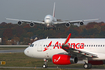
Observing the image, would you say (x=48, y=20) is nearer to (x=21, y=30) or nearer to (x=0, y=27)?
(x=21, y=30)

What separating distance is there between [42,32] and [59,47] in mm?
43785

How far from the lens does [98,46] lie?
22859mm

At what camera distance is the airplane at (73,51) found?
70.0 feet

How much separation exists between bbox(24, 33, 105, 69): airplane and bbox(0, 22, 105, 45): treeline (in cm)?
3535

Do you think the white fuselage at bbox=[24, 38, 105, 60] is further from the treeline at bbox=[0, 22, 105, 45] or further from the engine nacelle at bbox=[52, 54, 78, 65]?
the treeline at bbox=[0, 22, 105, 45]

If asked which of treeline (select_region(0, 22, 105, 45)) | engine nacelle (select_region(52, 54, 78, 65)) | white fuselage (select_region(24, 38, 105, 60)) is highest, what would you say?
treeline (select_region(0, 22, 105, 45))

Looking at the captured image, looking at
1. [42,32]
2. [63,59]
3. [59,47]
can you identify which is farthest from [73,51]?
[42,32]

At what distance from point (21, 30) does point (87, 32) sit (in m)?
20.8

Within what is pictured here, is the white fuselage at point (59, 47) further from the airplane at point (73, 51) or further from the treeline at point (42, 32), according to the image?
the treeline at point (42, 32)

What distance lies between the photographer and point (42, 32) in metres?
67.2

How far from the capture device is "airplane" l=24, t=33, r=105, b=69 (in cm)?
2133

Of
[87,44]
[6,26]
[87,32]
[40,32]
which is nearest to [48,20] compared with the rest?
[40,32]

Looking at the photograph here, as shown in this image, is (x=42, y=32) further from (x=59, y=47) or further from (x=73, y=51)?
(x=73, y=51)

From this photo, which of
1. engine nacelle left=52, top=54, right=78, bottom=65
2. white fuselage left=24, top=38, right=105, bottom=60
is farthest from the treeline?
engine nacelle left=52, top=54, right=78, bottom=65
